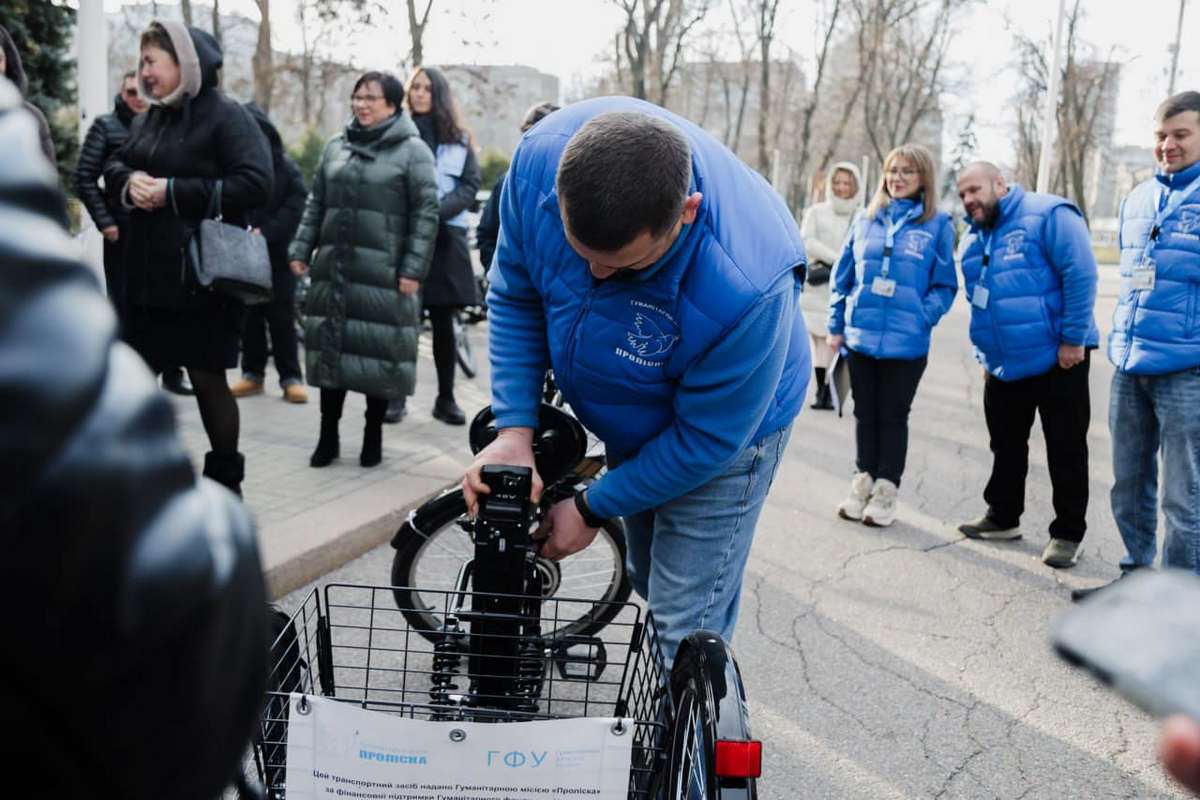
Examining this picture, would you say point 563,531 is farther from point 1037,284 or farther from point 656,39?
point 656,39

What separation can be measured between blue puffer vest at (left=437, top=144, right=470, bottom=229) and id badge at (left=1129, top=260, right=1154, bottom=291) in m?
4.06

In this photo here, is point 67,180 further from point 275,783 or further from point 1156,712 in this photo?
point 1156,712

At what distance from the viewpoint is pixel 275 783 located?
6.06ft

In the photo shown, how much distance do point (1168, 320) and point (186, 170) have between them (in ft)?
13.2

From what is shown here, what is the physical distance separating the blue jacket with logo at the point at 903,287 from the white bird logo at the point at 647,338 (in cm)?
364

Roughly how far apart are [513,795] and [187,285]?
3.30 metres

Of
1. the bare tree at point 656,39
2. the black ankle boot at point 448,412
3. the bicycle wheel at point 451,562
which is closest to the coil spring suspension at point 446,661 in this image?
the bicycle wheel at point 451,562

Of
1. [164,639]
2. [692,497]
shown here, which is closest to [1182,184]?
[692,497]

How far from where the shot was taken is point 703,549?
2514 millimetres

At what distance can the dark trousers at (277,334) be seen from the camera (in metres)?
7.88

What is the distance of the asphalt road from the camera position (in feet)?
10.8

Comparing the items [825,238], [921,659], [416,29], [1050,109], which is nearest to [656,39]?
[416,29]

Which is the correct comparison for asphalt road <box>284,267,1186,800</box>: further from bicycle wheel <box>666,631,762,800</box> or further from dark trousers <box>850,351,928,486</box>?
bicycle wheel <box>666,631,762,800</box>

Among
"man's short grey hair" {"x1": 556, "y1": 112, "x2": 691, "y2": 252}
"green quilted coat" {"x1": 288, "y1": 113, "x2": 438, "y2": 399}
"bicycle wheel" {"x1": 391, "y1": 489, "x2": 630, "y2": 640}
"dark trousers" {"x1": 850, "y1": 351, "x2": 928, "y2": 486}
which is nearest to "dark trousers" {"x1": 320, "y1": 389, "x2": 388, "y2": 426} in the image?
"green quilted coat" {"x1": 288, "y1": 113, "x2": 438, "y2": 399}
